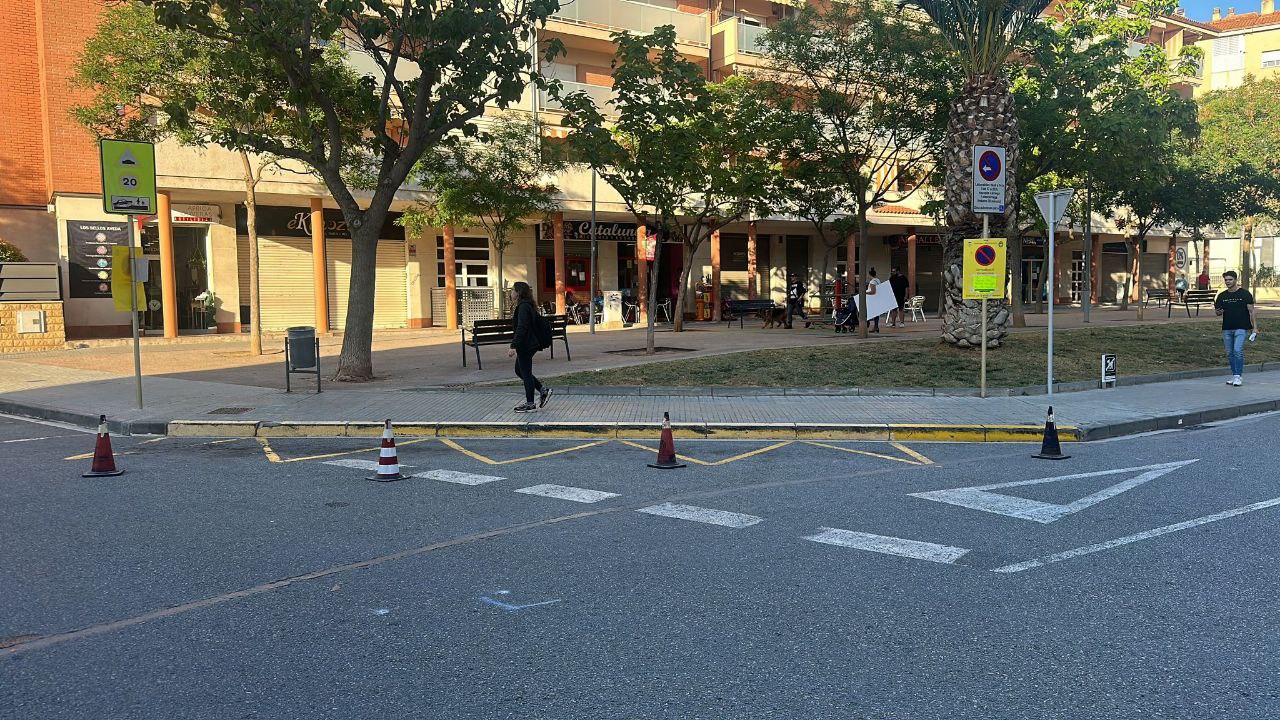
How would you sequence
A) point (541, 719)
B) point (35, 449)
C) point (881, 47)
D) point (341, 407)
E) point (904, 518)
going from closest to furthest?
point (541, 719)
point (904, 518)
point (35, 449)
point (341, 407)
point (881, 47)

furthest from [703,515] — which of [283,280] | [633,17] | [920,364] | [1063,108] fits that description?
[633,17]

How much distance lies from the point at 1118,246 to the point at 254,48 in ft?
149

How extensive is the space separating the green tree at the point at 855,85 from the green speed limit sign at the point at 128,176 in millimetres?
13215

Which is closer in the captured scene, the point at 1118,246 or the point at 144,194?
the point at 144,194

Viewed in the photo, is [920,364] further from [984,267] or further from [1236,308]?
[1236,308]

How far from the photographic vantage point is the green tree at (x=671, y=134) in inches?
663

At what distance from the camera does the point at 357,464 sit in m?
9.10

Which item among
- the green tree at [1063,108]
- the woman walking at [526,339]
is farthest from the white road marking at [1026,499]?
the green tree at [1063,108]

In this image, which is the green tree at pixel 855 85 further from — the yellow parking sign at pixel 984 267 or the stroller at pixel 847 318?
the yellow parking sign at pixel 984 267

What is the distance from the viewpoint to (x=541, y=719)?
3535 millimetres

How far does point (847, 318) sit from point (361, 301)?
1305cm

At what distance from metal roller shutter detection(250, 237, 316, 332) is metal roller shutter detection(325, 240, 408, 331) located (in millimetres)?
707

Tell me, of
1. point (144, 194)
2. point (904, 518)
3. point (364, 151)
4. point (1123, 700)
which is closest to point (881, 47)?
point (364, 151)

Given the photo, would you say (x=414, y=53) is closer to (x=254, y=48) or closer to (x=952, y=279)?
(x=254, y=48)
